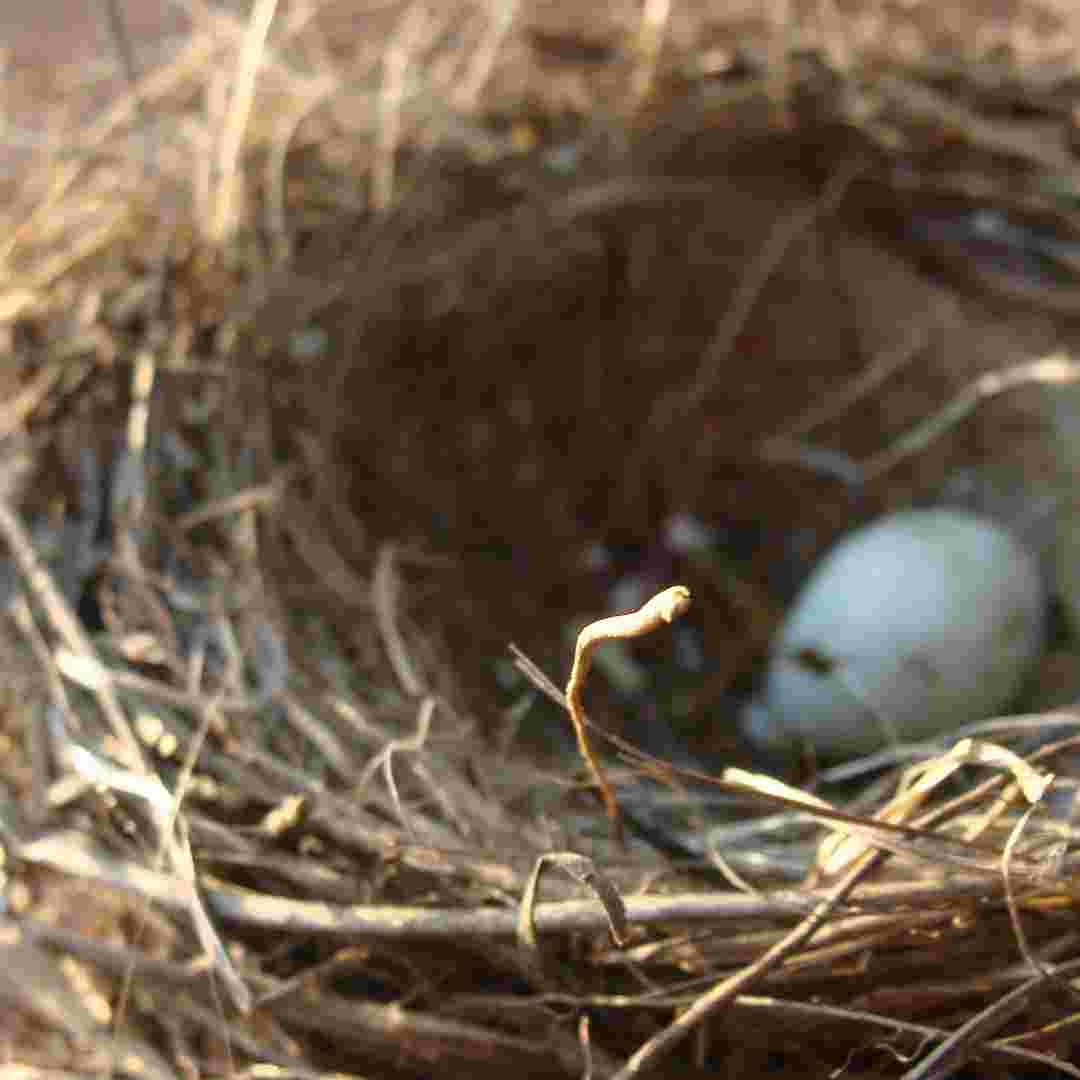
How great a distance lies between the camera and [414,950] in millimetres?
563

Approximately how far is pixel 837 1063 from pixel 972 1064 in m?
0.04

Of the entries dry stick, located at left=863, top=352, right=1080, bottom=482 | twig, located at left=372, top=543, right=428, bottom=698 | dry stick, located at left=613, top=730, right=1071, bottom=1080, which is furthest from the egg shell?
dry stick, located at left=613, top=730, right=1071, bottom=1080

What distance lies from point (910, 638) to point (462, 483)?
11.6 inches

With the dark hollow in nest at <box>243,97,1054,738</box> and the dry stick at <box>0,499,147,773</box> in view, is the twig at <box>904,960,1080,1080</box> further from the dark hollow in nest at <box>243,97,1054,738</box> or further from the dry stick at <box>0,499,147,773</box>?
the dark hollow in nest at <box>243,97,1054,738</box>

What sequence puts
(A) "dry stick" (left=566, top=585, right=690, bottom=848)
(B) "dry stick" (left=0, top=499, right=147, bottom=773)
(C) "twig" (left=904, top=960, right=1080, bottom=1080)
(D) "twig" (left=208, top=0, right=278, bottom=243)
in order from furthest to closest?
(D) "twig" (left=208, top=0, right=278, bottom=243) < (B) "dry stick" (left=0, top=499, right=147, bottom=773) < (C) "twig" (left=904, top=960, right=1080, bottom=1080) < (A) "dry stick" (left=566, top=585, right=690, bottom=848)

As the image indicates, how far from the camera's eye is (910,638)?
0.87 m

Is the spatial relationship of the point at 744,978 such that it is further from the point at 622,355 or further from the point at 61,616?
the point at 622,355

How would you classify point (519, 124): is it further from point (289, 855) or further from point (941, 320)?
point (289, 855)

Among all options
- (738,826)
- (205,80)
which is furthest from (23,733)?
(205,80)

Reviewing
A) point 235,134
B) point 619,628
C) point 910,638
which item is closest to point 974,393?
point 910,638

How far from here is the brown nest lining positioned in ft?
1.76

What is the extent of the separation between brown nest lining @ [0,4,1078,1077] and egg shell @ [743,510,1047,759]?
0.06 metres

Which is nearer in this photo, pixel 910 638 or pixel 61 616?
pixel 61 616

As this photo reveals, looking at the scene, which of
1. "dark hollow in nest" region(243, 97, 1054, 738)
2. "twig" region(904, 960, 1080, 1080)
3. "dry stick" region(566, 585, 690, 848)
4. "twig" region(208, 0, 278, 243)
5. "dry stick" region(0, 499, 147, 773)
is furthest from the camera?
"dark hollow in nest" region(243, 97, 1054, 738)
